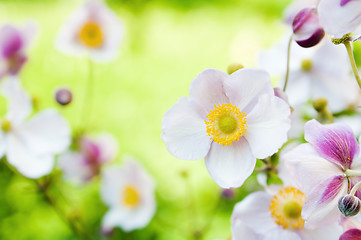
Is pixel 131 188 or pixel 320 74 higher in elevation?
pixel 320 74

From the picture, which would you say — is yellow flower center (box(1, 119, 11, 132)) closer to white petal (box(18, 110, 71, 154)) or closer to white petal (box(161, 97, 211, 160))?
A: white petal (box(18, 110, 71, 154))

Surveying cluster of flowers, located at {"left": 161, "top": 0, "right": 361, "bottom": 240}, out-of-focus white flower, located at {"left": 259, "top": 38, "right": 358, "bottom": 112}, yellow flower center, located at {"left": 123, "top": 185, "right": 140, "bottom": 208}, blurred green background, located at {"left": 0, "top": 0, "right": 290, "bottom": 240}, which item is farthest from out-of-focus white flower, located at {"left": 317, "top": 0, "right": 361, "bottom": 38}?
yellow flower center, located at {"left": 123, "top": 185, "right": 140, "bottom": 208}

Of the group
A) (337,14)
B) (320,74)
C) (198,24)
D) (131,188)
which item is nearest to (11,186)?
(131,188)

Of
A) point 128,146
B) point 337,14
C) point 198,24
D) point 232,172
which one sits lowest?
point 128,146

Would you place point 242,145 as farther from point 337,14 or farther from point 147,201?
point 147,201

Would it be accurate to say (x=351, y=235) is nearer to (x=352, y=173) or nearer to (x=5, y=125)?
(x=352, y=173)

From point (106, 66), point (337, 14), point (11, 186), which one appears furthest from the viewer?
point (106, 66)

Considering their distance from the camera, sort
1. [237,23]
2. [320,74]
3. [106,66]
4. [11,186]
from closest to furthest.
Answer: [320,74]
[11,186]
[106,66]
[237,23]
